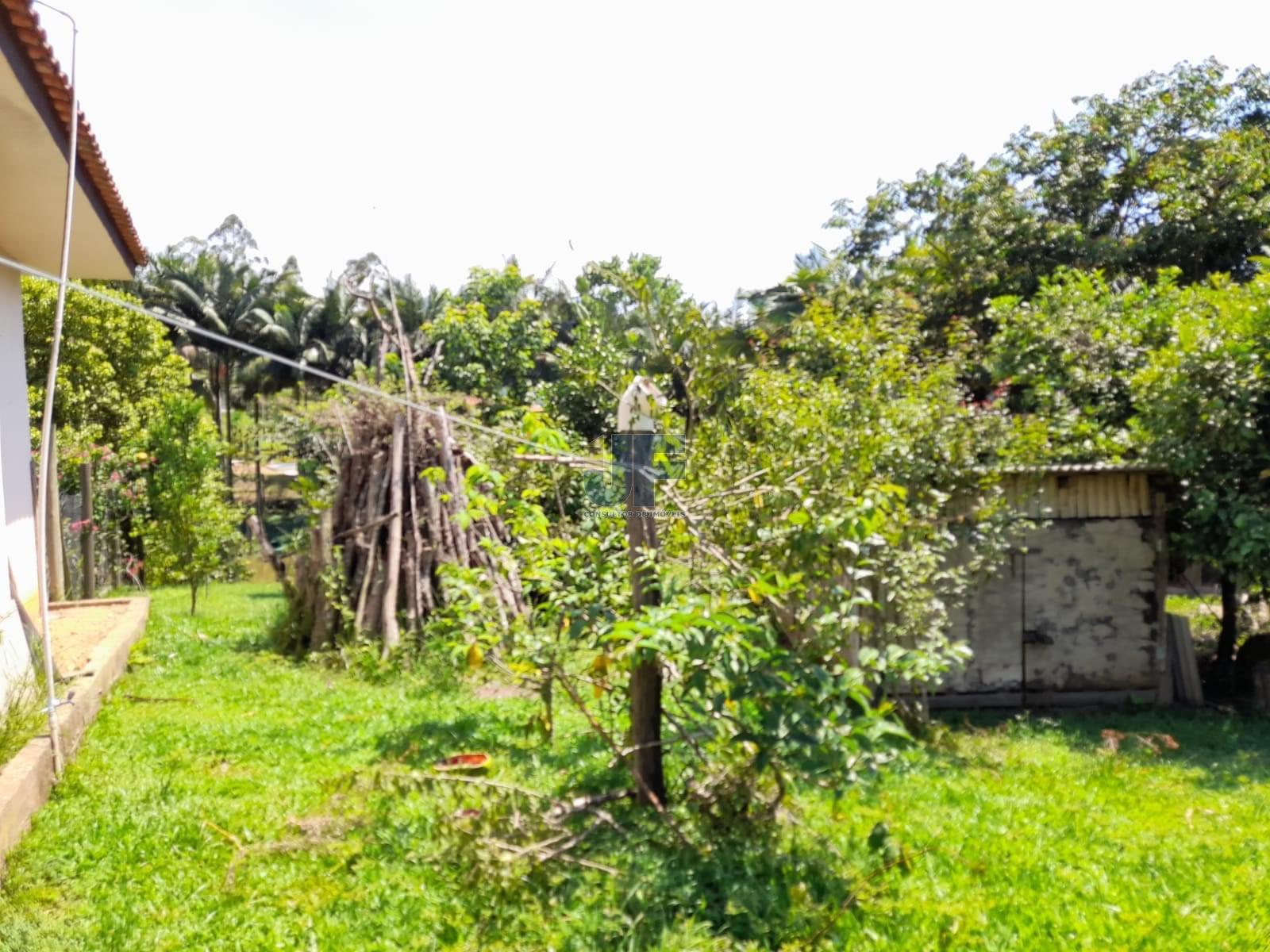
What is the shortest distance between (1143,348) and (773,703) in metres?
7.40

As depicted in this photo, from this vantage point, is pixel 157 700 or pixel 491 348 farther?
pixel 491 348

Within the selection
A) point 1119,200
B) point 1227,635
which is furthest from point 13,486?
point 1119,200

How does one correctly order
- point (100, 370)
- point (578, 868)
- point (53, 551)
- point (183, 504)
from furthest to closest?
point (100, 370)
point (183, 504)
point (53, 551)
point (578, 868)

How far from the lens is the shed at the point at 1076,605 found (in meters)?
8.84

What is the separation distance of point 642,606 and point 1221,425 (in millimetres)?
6028

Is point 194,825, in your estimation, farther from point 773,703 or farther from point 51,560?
point 51,560

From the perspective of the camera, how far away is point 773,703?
3986 millimetres

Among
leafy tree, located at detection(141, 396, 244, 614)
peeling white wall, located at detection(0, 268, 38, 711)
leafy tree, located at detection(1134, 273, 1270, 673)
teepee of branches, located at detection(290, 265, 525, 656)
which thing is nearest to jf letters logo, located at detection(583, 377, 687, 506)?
peeling white wall, located at detection(0, 268, 38, 711)

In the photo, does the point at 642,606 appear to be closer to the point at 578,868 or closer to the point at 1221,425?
the point at 578,868

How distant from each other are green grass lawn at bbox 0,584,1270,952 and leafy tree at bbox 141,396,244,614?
21.6ft

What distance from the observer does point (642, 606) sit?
15.1 feet

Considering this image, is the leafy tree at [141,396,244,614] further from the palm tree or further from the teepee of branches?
the palm tree

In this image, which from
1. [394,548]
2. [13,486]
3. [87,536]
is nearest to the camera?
[13,486]

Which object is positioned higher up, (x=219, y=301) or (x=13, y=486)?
(x=219, y=301)
